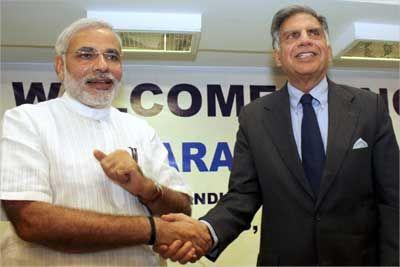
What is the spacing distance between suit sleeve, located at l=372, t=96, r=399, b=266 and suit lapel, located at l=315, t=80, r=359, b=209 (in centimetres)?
10

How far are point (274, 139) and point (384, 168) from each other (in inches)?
15.9

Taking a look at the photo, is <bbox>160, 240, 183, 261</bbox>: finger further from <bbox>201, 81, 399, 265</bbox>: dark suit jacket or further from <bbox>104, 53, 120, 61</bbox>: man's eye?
<bbox>104, 53, 120, 61</bbox>: man's eye

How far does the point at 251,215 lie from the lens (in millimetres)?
1710

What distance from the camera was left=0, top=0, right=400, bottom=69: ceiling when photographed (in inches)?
98.6

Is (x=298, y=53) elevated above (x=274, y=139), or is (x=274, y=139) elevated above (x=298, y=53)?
(x=298, y=53)

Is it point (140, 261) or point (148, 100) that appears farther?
point (148, 100)

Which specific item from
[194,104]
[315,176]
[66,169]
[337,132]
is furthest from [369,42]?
[66,169]

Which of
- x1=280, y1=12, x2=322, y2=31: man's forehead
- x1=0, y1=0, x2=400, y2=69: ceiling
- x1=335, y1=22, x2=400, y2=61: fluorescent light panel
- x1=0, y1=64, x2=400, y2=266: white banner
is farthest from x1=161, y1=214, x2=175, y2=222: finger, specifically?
x1=335, y1=22, x2=400, y2=61: fluorescent light panel

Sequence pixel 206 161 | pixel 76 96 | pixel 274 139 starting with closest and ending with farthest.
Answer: pixel 274 139 → pixel 76 96 → pixel 206 161

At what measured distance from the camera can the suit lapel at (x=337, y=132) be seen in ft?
4.80

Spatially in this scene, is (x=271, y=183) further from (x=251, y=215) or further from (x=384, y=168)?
(x=384, y=168)

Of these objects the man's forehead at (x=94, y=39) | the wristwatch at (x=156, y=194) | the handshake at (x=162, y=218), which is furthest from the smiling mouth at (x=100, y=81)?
the wristwatch at (x=156, y=194)

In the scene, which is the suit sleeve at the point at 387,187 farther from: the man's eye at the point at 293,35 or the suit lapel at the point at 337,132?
the man's eye at the point at 293,35

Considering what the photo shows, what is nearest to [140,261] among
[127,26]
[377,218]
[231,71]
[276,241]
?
[276,241]
